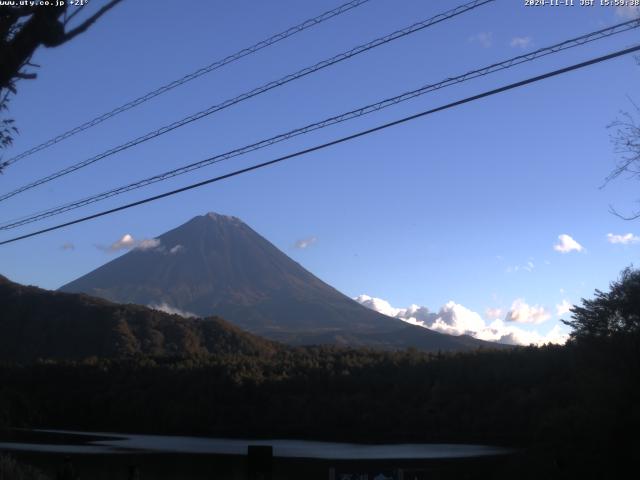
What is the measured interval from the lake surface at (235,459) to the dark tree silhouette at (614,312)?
8106 mm

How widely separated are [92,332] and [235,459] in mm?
57757

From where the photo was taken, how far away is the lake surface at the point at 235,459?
35.6 m

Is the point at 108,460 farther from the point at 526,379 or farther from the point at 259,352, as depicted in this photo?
the point at 259,352

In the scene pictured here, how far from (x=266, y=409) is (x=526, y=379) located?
25.2m

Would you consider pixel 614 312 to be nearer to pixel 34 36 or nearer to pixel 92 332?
pixel 34 36

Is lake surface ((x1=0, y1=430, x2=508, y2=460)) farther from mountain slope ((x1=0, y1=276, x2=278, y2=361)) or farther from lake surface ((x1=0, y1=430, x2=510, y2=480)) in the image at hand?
mountain slope ((x1=0, y1=276, x2=278, y2=361))

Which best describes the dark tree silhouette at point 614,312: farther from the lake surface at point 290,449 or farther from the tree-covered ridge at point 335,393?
the lake surface at point 290,449

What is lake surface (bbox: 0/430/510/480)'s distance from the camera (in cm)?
3559

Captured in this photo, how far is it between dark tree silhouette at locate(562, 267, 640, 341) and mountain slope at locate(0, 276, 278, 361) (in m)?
68.3

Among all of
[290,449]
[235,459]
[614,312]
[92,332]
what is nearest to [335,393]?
[290,449]

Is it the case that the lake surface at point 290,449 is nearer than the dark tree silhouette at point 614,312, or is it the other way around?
the dark tree silhouette at point 614,312

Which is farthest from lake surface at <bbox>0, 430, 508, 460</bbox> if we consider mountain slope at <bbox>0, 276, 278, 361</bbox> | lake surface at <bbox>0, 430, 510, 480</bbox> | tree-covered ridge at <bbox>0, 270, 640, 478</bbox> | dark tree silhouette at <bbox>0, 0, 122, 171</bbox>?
dark tree silhouette at <bbox>0, 0, 122, 171</bbox>

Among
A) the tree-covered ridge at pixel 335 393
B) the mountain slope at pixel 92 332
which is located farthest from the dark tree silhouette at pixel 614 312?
the mountain slope at pixel 92 332

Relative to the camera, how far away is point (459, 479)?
112 feet
